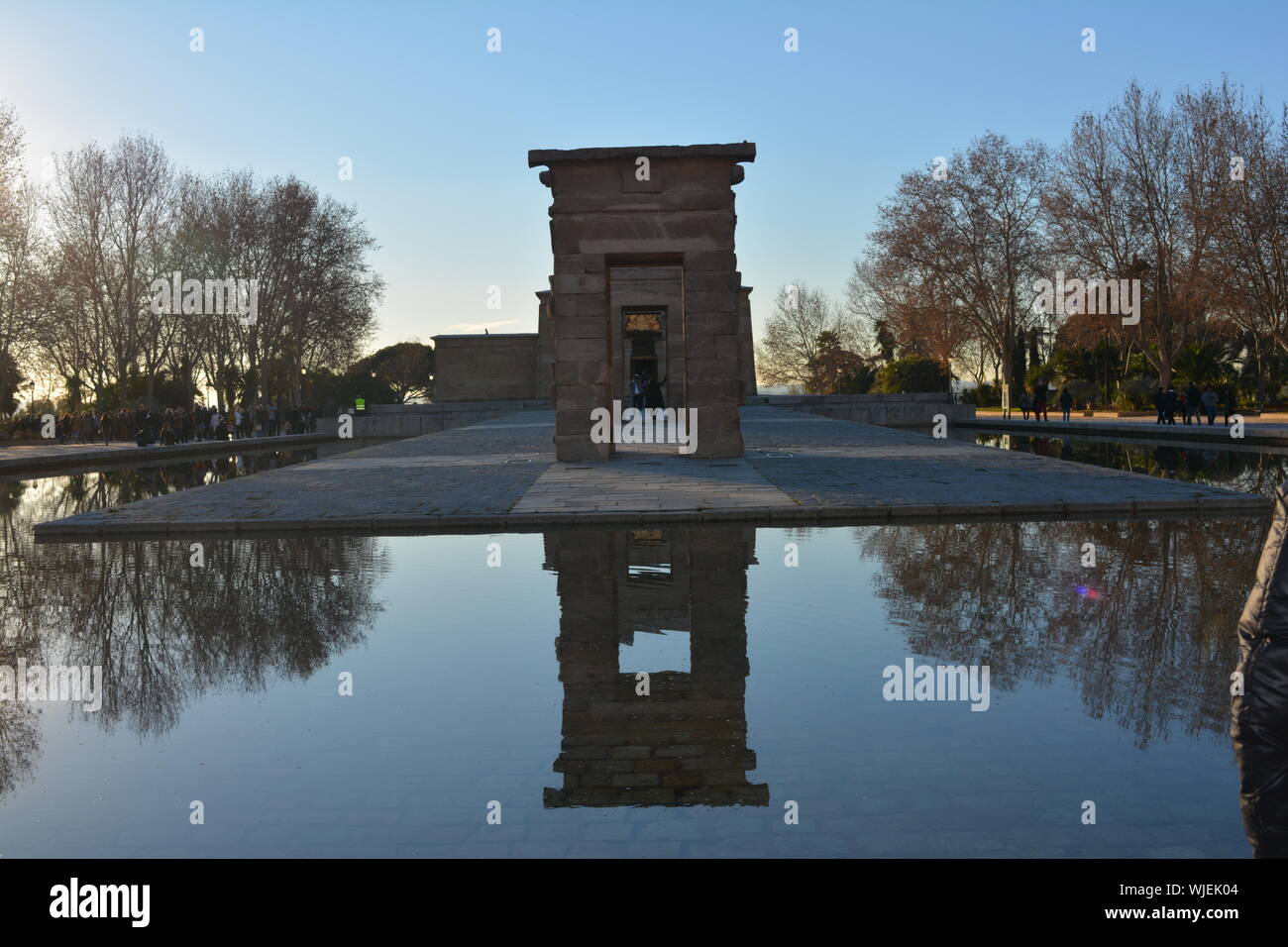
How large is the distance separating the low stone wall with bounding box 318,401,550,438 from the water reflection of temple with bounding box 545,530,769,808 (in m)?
37.5

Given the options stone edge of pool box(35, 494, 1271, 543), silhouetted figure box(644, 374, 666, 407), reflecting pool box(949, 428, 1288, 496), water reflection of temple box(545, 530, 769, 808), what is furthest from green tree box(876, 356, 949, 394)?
water reflection of temple box(545, 530, 769, 808)

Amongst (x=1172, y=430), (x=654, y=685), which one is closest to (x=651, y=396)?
(x=1172, y=430)

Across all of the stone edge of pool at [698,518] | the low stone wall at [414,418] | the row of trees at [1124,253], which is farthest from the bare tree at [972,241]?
the stone edge of pool at [698,518]

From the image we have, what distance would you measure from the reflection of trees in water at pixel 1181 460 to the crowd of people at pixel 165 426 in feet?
98.2

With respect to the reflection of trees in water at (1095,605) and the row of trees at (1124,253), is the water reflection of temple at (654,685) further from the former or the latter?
the row of trees at (1124,253)

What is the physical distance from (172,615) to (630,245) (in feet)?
41.1

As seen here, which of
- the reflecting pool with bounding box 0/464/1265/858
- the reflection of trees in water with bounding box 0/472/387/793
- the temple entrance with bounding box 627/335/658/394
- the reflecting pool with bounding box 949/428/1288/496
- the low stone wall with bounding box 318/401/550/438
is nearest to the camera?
the reflecting pool with bounding box 0/464/1265/858

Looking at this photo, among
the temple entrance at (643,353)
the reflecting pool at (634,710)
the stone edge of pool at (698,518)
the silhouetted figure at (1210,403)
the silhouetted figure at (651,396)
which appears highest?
the temple entrance at (643,353)

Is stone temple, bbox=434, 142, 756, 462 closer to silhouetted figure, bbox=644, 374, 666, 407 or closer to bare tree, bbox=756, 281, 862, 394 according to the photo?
silhouetted figure, bbox=644, 374, 666, 407

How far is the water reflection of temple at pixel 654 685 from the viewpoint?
434 centimetres

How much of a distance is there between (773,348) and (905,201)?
2519 centimetres

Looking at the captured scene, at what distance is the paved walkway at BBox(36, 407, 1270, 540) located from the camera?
12.9 metres

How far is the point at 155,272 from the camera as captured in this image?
1865 inches
